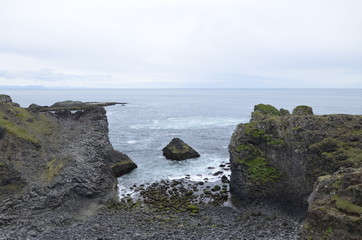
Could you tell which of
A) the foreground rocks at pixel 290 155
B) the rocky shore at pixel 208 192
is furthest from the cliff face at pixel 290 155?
the rocky shore at pixel 208 192

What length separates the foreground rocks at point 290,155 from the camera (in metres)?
29.8

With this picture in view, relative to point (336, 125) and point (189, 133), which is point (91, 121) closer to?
point (189, 133)

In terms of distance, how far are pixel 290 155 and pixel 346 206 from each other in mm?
14703

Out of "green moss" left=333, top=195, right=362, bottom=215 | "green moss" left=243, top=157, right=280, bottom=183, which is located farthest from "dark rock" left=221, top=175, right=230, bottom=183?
"green moss" left=333, top=195, right=362, bottom=215

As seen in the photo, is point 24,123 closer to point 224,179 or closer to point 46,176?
point 46,176

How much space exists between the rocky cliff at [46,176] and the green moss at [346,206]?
25.2 metres

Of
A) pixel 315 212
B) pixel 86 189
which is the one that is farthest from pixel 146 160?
pixel 315 212

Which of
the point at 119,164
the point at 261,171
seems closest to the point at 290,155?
the point at 261,171

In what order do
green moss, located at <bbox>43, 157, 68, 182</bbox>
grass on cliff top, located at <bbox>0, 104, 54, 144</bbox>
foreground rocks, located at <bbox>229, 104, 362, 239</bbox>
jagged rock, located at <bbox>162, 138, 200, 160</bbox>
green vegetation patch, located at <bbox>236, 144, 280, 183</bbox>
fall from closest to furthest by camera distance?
foreground rocks, located at <bbox>229, 104, 362, 239</bbox> < green vegetation patch, located at <bbox>236, 144, 280, 183</bbox> < green moss, located at <bbox>43, 157, 68, 182</bbox> < grass on cliff top, located at <bbox>0, 104, 54, 144</bbox> < jagged rock, located at <bbox>162, 138, 200, 160</bbox>

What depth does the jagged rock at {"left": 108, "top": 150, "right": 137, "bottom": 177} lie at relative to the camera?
45.7 metres

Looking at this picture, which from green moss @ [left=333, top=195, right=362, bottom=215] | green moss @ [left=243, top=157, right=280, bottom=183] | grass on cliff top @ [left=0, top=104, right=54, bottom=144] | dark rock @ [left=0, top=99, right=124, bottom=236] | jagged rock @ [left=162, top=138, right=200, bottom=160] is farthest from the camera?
jagged rock @ [left=162, top=138, right=200, bottom=160]

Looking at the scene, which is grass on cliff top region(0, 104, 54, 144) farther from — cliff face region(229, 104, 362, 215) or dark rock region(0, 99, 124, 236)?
cliff face region(229, 104, 362, 215)

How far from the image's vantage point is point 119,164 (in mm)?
46156

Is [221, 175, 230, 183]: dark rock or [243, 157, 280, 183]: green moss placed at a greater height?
[243, 157, 280, 183]: green moss
